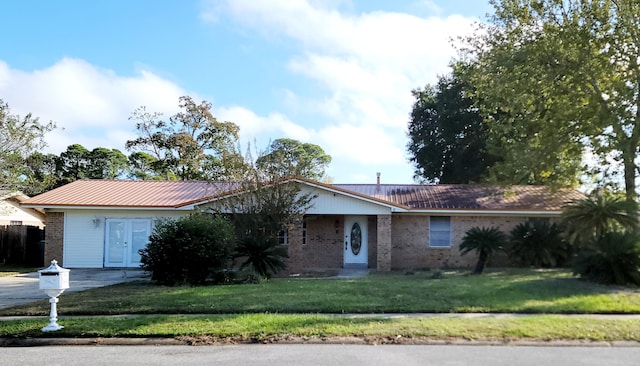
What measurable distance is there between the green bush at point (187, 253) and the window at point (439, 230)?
9.70m

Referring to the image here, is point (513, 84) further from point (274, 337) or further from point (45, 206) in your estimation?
point (45, 206)

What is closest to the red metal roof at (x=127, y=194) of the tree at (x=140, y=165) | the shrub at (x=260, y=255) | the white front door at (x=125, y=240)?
the white front door at (x=125, y=240)

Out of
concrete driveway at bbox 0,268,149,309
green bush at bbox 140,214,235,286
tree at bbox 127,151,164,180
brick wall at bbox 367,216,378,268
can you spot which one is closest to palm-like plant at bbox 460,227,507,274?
brick wall at bbox 367,216,378,268

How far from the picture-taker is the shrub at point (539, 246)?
67.4ft

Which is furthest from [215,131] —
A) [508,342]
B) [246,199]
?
[508,342]

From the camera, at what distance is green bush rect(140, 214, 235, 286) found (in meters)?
15.7

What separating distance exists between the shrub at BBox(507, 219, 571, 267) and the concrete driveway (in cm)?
1352

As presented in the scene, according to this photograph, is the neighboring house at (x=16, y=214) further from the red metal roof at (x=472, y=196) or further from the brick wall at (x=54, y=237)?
the red metal roof at (x=472, y=196)

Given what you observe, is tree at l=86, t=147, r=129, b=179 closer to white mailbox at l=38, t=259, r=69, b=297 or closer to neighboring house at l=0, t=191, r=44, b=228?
neighboring house at l=0, t=191, r=44, b=228

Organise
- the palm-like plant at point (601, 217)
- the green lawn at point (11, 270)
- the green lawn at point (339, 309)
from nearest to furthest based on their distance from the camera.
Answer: the green lawn at point (339, 309) < the palm-like plant at point (601, 217) < the green lawn at point (11, 270)

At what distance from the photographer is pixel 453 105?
36250 millimetres

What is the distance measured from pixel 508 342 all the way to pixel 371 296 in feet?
14.7

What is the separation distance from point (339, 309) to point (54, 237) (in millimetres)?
16444

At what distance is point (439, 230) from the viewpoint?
22875 mm
